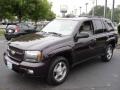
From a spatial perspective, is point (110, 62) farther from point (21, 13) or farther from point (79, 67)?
point (21, 13)

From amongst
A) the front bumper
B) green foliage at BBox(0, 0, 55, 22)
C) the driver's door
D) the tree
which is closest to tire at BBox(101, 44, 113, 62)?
the driver's door

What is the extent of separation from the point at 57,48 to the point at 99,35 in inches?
84.3

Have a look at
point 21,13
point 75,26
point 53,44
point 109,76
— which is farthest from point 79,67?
point 21,13

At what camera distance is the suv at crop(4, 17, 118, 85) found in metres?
4.34

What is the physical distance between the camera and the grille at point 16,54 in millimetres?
4463

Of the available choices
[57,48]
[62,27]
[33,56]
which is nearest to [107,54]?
[62,27]

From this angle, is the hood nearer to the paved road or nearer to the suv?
the suv

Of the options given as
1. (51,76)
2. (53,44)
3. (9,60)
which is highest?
(53,44)

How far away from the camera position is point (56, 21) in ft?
20.5

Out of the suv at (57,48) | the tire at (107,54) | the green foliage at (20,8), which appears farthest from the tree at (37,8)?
the suv at (57,48)

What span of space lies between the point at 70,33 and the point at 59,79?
1.29m

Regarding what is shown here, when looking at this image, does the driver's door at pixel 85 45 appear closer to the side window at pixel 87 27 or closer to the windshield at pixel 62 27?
the side window at pixel 87 27

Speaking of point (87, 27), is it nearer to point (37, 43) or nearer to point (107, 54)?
point (107, 54)

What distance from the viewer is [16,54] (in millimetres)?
4625
